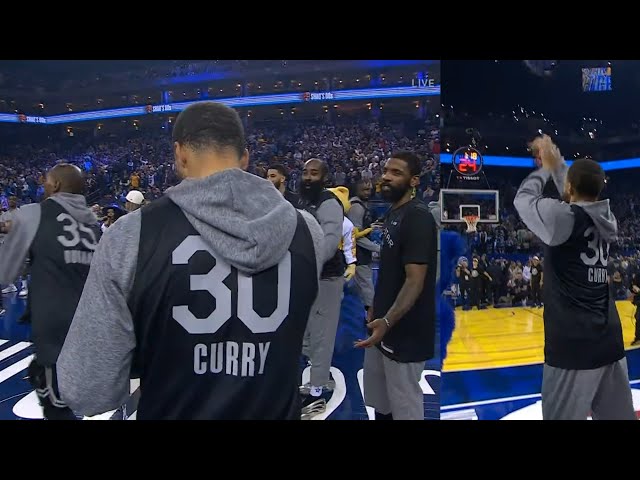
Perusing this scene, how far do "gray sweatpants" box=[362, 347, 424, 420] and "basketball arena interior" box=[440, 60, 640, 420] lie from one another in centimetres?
176

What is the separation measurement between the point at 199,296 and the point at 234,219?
0.61ft

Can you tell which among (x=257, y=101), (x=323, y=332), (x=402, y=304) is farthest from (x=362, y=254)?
(x=257, y=101)

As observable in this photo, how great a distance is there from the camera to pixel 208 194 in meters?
1.15

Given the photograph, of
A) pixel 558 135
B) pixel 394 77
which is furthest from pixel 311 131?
pixel 558 135

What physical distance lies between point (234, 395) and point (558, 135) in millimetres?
4871

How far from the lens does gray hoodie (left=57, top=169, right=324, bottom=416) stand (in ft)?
3.61

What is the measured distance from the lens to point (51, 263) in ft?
9.32

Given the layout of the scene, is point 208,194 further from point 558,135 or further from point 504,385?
point 558,135

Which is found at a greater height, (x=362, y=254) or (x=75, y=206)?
(x=75, y=206)

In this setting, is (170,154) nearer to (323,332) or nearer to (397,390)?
(323,332)

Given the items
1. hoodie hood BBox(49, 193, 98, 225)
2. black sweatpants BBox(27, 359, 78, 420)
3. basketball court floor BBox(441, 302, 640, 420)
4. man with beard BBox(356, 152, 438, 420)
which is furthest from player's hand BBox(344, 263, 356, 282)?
black sweatpants BBox(27, 359, 78, 420)

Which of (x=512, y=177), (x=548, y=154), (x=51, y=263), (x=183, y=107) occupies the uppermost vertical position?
(x=183, y=107)

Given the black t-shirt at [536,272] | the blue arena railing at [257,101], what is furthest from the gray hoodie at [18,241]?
the blue arena railing at [257,101]

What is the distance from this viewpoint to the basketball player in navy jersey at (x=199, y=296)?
1.12 meters
